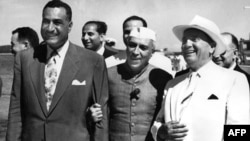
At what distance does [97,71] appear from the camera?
283cm

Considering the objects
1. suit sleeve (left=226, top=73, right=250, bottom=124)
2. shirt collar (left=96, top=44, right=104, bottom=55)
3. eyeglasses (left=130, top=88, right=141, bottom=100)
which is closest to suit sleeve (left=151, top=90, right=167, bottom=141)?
eyeglasses (left=130, top=88, right=141, bottom=100)

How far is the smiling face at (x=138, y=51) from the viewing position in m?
2.96

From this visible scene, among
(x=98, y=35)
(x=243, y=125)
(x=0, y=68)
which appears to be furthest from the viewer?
(x=0, y=68)

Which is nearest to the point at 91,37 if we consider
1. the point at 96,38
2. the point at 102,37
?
the point at 96,38

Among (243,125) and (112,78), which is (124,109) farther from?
(243,125)

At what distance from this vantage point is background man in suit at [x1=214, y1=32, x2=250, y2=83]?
150 inches

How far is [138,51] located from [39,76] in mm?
822

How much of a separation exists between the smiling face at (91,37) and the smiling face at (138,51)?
1225mm

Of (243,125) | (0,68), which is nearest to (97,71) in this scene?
(243,125)

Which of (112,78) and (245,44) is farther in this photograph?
(245,44)

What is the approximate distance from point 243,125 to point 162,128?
59 centimetres

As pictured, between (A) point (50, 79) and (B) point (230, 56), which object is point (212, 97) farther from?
(B) point (230, 56)

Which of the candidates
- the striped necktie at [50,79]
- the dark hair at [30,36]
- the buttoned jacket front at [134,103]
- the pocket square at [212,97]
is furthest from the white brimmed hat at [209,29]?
the dark hair at [30,36]

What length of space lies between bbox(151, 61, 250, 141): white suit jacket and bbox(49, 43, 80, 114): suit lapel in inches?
30.7
